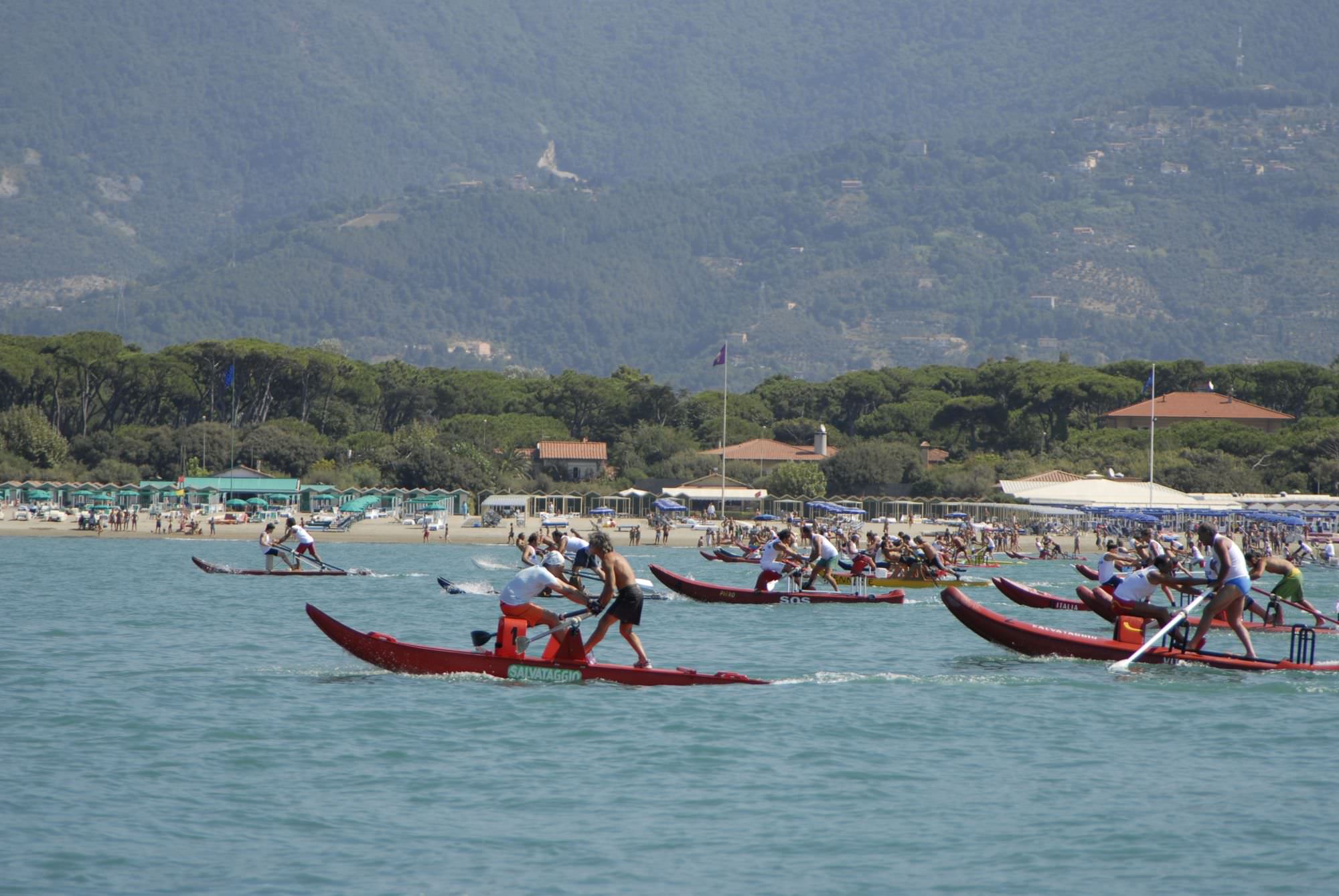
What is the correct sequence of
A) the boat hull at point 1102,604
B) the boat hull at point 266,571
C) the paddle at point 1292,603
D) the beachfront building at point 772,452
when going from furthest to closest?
the beachfront building at point 772,452, the boat hull at point 266,571, the paddle at point 1292,603, the boat hull at point 1102,604

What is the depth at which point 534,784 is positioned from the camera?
47.7 ft

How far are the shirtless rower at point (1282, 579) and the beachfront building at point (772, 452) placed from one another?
71.7 m

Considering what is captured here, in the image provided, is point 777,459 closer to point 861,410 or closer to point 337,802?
point 861,410

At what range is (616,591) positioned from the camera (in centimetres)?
1748

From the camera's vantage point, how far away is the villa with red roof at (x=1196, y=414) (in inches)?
4060

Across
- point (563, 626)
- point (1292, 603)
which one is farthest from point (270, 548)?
point (1292, 603)

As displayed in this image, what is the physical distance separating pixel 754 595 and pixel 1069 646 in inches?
410

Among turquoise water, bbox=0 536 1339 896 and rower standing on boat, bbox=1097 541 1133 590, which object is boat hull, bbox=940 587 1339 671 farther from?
rower standing on boat, bbox=1097 541 1133 590

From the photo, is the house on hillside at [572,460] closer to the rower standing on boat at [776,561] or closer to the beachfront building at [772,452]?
the beachfront building at [772,452]

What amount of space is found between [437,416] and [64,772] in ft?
323

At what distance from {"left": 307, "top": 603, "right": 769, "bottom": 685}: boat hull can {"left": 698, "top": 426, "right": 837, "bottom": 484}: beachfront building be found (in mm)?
77036

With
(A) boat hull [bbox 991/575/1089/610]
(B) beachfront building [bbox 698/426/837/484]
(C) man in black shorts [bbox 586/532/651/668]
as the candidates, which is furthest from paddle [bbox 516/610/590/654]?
(B) beachfront building [bbox 698/426/837/484]

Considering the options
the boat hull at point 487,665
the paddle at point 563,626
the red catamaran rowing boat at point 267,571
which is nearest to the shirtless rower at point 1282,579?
the boat hull at point 487,665

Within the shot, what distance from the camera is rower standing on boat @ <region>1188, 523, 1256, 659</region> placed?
18.7 meters
